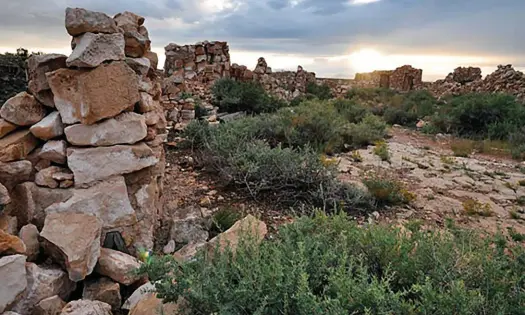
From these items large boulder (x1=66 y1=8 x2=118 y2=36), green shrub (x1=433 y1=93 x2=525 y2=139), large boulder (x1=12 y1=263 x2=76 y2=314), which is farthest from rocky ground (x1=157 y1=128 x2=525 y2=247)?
green shrub (x1=433 y1=93 x2=525 y2=139)

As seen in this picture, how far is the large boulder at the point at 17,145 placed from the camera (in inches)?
102

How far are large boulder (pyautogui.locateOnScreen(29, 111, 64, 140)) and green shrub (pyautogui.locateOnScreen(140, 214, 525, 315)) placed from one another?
53.5 inches

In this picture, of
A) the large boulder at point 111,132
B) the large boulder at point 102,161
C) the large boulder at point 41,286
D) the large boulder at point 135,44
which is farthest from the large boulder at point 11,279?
the large boulder at point 135,44

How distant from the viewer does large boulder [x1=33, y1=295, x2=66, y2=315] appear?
7.02 ft

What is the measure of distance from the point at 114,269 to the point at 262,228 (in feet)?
3.47

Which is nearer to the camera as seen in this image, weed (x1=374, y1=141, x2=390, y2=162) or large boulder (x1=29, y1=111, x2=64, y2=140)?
large boulder (x1=29, y1=111, x2=64, y2=140)

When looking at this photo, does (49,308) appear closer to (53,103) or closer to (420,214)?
(53,103)

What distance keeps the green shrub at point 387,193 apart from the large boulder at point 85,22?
302cm

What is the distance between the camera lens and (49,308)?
7.07 feet

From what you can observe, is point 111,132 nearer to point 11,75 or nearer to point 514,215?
point 514,215

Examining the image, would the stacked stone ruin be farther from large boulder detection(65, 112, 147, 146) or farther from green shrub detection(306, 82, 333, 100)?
green shrub detection(306, 82, 333, 100)

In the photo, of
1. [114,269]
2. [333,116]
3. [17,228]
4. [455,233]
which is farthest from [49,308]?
[333,116]

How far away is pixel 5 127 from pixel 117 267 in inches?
53.0

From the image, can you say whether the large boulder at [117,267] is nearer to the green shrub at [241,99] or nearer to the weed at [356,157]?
the weed at [356,157]
